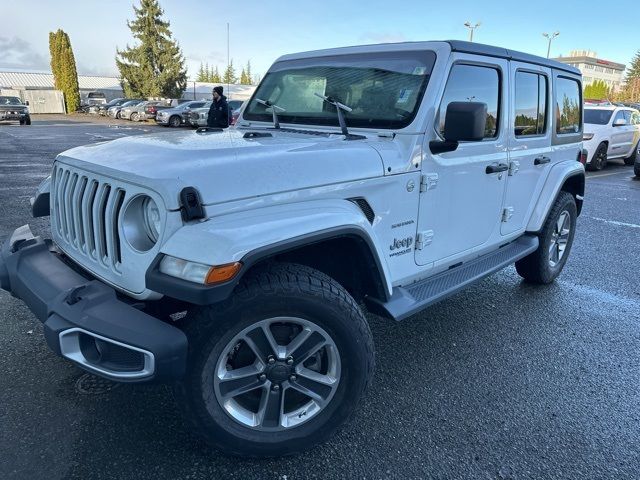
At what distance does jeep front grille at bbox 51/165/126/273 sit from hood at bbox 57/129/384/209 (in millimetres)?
84

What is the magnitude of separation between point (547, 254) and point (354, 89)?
2.54 metres

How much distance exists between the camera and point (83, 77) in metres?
68.0

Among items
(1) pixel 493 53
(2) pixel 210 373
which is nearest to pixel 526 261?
(1) pixel 493 53

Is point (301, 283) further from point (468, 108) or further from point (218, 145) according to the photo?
point (468, 108)

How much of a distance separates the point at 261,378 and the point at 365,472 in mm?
643

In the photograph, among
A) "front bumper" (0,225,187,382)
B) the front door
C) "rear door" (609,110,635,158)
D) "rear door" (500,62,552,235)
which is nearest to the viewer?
"front bumper" (0,225,187,382)

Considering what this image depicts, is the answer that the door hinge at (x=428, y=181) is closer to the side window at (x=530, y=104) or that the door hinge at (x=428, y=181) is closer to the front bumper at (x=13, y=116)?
A: the side window at (x=530, y=104)

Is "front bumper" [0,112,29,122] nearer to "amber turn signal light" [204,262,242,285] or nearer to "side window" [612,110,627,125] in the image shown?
"side window" [612,110,627,125]

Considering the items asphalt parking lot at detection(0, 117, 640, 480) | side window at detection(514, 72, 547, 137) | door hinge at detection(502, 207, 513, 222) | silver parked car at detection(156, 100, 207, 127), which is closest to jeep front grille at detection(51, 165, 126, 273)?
asphalt parking lot at detection(0, 117, 640, 480)

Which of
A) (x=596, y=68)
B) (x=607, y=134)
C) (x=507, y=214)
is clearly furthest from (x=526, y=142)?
(x=596, y=68)

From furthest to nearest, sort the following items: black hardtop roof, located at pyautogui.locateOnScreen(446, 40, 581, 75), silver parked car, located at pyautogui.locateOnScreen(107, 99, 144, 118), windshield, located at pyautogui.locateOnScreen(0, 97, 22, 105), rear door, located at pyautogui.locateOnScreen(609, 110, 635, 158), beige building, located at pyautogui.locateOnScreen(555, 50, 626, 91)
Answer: beige building, located at pyautogui.locateOnScreen(555, 50, 626, 91) → silver parked car, located at pyautogui.locateOnScreen(107, 99, 144, 118) → windshield, located at pyautogui.locateOnScreen(0, 97, 22, 105) → rear door, located at pyautogui.locateOnScreen(609, 110, 635, 158) → black hardtop roof, located at pyautogui.locateOnScreen(446, 40, 581, 75)

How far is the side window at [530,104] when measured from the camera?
3.67 m

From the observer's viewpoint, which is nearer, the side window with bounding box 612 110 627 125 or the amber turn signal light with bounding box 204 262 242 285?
the amber turn signal light with bounding box 204 262 242 285

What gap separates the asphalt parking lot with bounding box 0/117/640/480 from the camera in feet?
7.35
